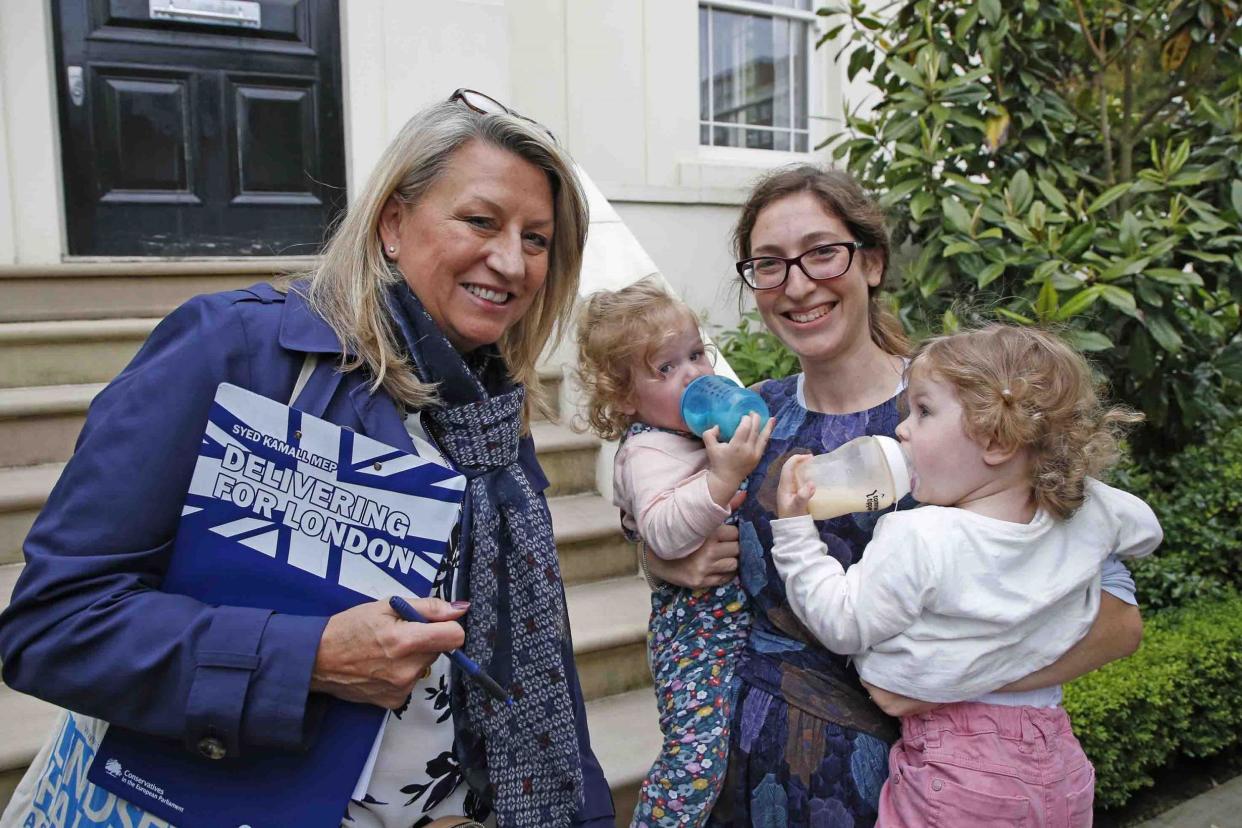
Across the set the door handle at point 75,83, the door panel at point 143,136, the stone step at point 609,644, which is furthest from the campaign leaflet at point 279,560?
the door handle at point 75,83

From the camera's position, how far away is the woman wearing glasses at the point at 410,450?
120cm

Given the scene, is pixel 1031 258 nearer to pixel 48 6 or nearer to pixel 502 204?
pixel 502 204

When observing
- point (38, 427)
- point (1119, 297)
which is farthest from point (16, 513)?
point (1119, 297)

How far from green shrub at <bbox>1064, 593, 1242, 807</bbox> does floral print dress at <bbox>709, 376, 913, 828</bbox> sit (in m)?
1.94

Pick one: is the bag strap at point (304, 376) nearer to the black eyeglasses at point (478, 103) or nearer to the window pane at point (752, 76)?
the black eyeglasses at point (478, 103)

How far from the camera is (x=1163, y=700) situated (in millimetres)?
3396

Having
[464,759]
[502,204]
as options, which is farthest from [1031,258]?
[464,759]

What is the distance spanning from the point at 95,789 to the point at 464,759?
1.75 ft

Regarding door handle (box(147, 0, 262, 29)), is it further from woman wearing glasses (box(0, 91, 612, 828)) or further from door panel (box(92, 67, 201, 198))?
woman wearing glasses (box(0, 91, 612, 828))

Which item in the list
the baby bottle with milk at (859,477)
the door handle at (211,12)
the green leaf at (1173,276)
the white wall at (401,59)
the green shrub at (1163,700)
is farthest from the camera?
the white wall at (401,59)

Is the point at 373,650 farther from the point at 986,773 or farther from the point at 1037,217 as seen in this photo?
the point at 1037,217

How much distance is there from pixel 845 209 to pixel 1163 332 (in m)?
2.61

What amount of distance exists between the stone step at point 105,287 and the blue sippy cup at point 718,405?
109 inches

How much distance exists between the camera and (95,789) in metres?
1.30
